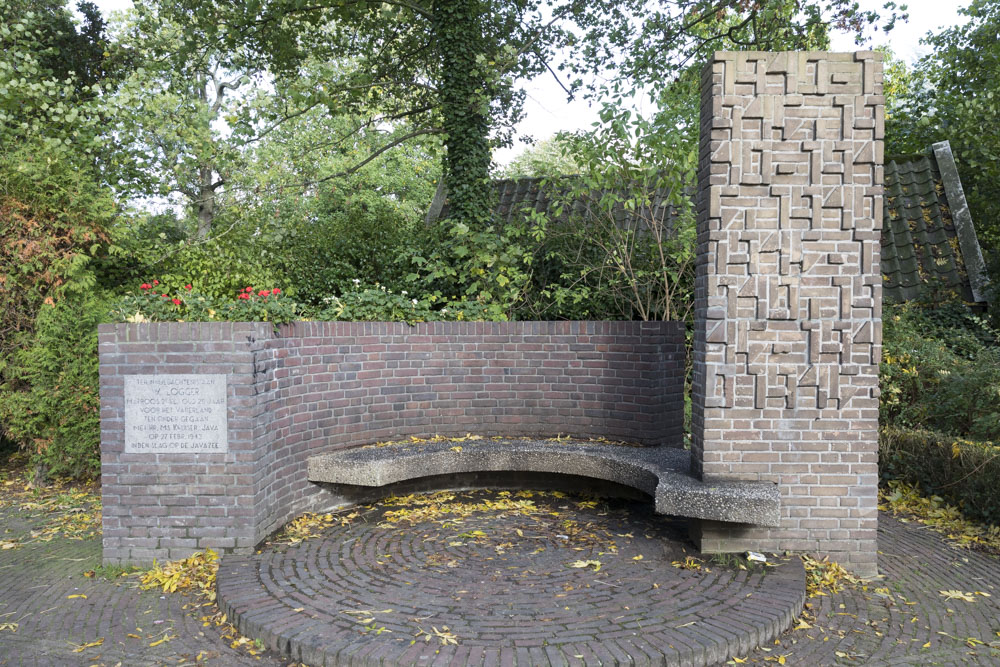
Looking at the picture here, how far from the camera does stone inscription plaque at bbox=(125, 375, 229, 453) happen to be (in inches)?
194

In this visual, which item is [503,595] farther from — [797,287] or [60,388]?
[60,388]

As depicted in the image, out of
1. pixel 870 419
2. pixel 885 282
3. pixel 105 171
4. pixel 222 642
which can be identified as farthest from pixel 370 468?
pixel 885 282

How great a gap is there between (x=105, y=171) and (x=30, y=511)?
16.3 feet

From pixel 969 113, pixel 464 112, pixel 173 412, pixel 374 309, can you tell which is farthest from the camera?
pixel 969 113

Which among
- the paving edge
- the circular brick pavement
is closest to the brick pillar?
the circular brick pavement

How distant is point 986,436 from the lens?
6.72 m

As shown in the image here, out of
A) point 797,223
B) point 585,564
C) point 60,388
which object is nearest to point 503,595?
point 585,564

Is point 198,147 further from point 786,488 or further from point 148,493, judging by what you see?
point 786,488

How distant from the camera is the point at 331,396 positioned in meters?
6.18

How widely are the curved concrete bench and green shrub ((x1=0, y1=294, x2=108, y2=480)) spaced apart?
302 cm

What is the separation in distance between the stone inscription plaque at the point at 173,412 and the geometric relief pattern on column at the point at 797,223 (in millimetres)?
3512

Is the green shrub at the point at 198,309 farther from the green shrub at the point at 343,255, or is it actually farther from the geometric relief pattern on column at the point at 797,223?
the green shrub at the point at 343,255

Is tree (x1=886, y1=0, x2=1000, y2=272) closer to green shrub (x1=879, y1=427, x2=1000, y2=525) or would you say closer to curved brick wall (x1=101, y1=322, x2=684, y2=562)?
green shrub (x1=879, y1=427, x2=1000, y2=525)

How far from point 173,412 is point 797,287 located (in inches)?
175
